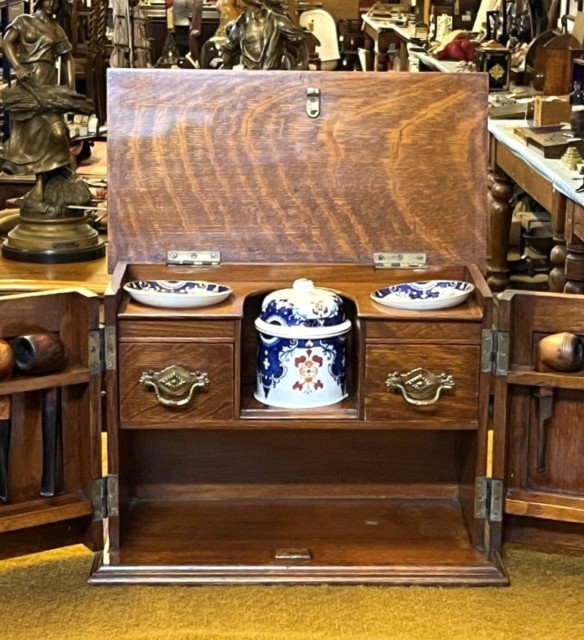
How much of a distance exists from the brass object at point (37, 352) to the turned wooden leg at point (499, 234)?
8.83ft

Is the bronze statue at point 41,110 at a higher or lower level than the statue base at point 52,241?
higher

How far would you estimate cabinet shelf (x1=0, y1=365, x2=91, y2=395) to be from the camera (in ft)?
6.11

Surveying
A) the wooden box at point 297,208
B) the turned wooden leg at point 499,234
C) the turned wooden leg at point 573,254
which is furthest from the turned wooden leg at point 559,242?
the wooden box at point 297,208

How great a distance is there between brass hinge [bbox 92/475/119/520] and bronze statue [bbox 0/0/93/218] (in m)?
1.33

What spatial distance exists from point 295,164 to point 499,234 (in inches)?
91.5

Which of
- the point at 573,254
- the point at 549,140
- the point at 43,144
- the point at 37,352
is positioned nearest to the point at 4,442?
the point at 37,352

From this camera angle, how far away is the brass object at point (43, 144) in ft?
10.3

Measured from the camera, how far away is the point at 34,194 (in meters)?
3.21

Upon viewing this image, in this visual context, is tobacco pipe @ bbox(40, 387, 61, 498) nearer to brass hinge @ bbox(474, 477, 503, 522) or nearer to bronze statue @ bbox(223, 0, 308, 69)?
brass hinge @ bbox(474, 477, 503, 522)

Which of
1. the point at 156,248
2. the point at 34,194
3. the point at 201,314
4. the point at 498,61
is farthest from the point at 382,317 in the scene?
the point at 498,61

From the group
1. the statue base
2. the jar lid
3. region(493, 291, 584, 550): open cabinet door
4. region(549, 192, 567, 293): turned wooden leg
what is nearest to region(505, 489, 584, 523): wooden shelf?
region(493, 291, 584, 550): open cabinet door

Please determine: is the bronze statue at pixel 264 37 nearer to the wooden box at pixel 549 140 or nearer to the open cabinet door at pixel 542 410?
the wooden box at pixel 549 140

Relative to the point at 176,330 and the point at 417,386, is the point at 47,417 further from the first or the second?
the point at 417,386

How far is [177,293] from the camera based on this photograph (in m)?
2.00
